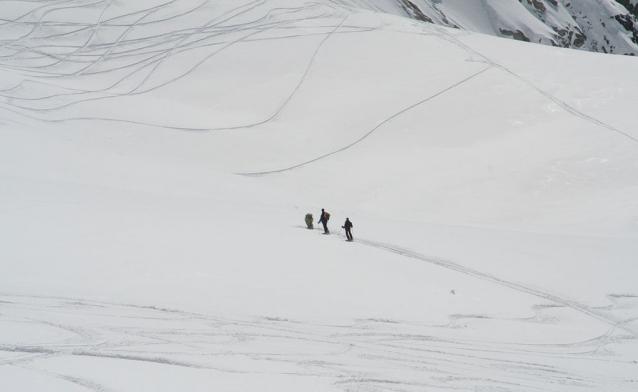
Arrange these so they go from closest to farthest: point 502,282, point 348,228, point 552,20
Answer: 1. point 502,282
2. point 348,228
3. point 552,20

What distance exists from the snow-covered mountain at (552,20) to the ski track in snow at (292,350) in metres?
70.8

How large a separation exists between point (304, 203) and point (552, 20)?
322ft

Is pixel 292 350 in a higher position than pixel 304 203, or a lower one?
lower

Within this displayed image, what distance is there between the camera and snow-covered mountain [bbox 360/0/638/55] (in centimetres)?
9294

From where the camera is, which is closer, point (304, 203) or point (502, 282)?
point (502, 282)

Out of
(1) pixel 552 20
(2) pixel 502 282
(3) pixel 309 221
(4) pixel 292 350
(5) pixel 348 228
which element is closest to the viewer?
(4) pixel 292 350

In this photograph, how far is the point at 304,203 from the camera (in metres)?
23.0

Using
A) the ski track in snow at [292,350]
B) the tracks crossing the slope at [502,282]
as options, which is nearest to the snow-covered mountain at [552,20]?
the tracks crossing the slope at [502,282]

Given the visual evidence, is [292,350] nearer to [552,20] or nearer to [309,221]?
[309,221]

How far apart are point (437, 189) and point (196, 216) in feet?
37.6

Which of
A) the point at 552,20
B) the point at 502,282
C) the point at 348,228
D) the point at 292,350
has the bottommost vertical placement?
the point at 502,282

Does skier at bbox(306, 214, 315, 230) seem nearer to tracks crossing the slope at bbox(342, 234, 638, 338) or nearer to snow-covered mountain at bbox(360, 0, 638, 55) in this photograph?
tracks crossing the slope at bbox(342, 234, 638, 338)

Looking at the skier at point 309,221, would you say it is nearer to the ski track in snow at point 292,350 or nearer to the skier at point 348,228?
the skier at point 348,228

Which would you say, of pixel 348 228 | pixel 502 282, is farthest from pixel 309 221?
pixel 502 282
